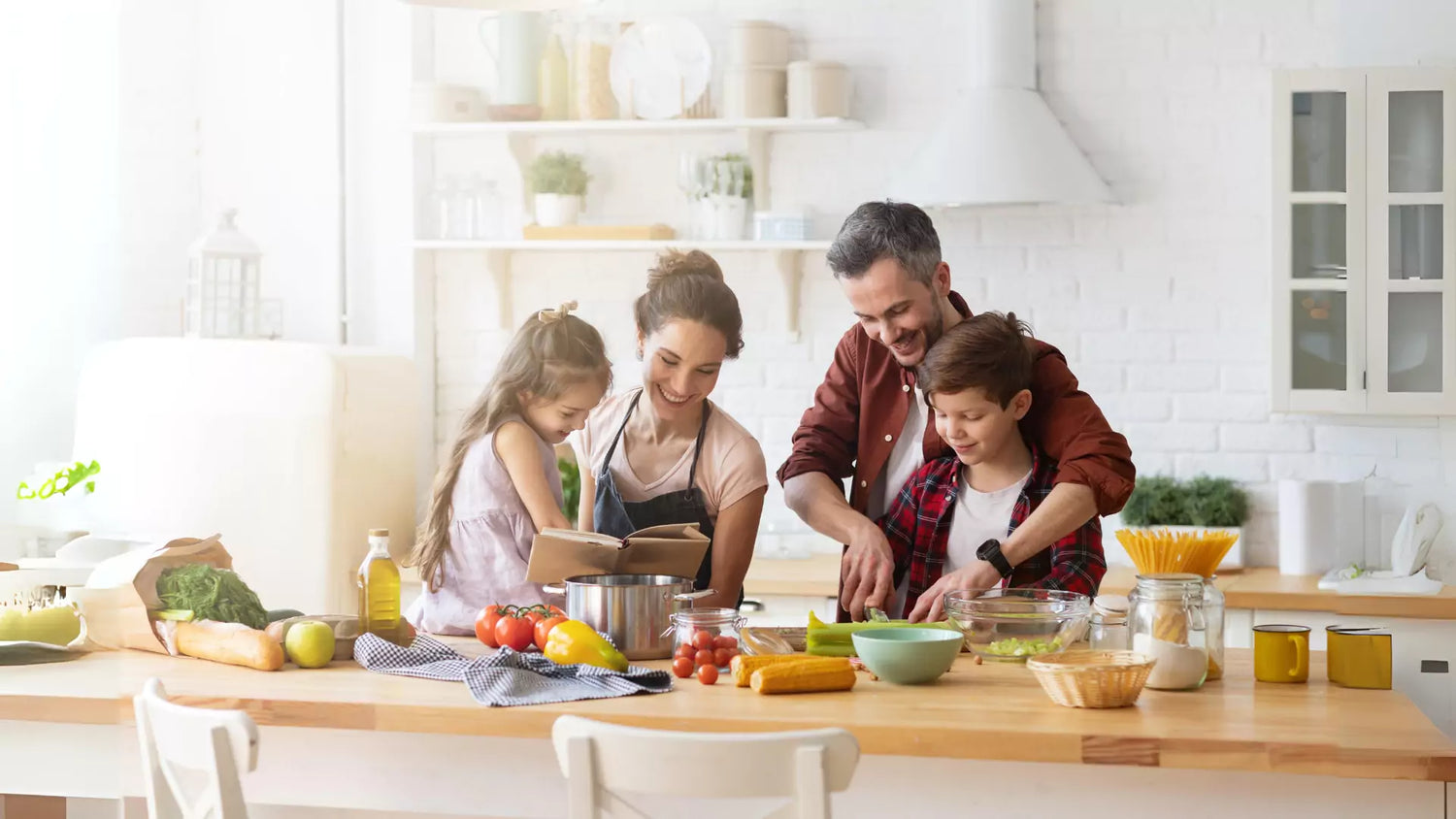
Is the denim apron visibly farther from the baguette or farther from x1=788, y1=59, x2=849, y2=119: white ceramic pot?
x1=788, y1=59, x2=849, y2=119: white ceramic pot

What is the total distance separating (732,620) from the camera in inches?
92.7

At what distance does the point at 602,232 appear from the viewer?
14.9ft

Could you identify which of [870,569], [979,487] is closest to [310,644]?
[870,569]

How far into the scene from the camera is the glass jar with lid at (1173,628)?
6.97 ft

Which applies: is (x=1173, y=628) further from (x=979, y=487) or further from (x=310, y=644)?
(x=310, y=644)

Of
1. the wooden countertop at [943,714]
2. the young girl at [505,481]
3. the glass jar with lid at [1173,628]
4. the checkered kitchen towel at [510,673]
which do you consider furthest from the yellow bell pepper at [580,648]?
the glass jar with lid at [1173,628]

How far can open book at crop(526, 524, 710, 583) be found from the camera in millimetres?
2434

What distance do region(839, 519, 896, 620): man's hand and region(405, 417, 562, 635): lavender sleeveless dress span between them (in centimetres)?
59

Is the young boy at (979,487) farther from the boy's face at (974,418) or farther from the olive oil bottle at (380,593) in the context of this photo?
the olive oil bottle at (380,593)

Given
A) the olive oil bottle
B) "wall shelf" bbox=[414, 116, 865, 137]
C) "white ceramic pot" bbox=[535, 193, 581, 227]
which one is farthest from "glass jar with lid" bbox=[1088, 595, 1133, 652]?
"white ceramic pot" bbox=[535, 193, 581, 227]

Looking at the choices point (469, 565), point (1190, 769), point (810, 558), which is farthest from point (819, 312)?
point (1190, 769)

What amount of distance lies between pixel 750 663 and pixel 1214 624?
0.70 m

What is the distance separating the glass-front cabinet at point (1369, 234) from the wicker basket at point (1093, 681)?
2.44m

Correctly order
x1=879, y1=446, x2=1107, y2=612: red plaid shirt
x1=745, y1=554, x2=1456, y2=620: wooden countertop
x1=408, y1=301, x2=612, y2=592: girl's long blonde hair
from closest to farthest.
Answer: x1=879, y1=446, x2=1107, y2=612: red plaid shirt, x1=408, y1=301, x2=612, y2=592: girl's long blonde hair, x1=745, y1=554, x2=1456, y2=620: wooden countertop
